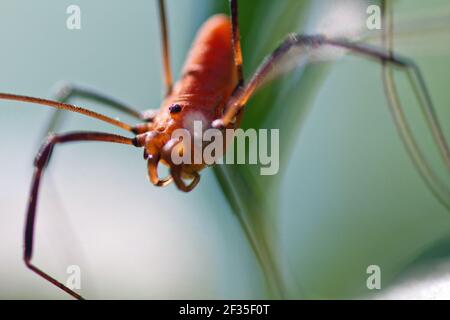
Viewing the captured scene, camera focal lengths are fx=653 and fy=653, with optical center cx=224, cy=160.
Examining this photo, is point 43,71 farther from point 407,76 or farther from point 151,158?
point 407,76

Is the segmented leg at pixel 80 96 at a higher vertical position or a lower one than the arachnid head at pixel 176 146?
higher

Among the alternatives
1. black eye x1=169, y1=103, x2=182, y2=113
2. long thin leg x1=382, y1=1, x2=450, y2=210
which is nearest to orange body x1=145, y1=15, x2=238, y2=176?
black eye x1=169, y1=103, x2=182, y2=113

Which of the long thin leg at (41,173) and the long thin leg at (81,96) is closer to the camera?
the long thin leg at (41,173)

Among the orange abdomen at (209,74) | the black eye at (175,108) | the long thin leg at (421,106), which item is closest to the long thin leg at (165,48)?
the orange abdomen at (209,74)

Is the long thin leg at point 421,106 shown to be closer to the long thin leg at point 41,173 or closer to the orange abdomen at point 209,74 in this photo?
the orange abdomen at point 209,74

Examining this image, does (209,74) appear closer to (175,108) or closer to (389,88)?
(175,108)

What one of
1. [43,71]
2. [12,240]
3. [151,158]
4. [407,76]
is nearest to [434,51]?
[407,76]

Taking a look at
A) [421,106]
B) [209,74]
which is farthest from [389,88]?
[209,74]

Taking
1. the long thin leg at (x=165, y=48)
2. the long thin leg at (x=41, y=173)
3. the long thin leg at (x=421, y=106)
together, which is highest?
the long thin leg at (x=165, y=48)
